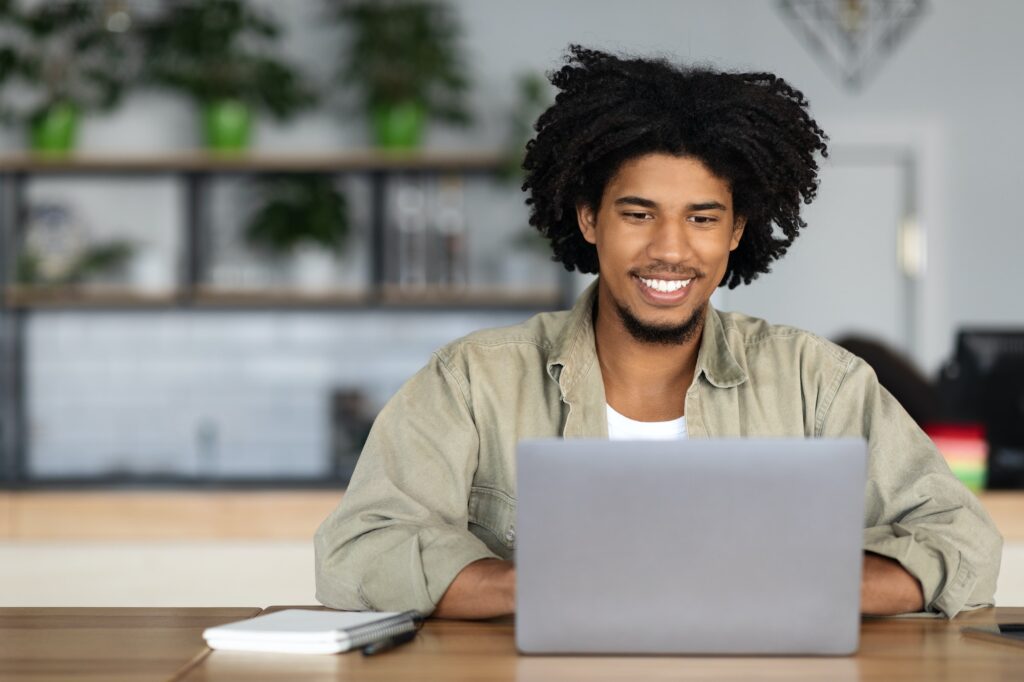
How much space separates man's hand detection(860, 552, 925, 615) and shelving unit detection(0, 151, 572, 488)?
340 cm

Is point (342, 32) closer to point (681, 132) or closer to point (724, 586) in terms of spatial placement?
point (681, 132)

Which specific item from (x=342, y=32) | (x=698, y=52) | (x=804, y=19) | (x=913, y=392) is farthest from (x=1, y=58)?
(x=913, y=392)

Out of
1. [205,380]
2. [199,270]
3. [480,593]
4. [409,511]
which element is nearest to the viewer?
[480,593]

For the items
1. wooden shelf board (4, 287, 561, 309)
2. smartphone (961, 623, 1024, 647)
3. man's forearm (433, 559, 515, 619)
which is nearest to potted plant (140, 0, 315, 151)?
wooden shelf board (4, 287, 561, 309)

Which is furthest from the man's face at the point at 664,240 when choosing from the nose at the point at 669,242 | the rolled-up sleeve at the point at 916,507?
the rolled-up sleeve at the point at 916,507

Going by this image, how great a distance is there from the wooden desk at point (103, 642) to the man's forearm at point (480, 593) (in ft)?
0.73

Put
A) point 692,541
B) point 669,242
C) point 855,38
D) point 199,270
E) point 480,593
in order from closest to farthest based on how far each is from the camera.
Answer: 1. point 692,541
2. point 480,593
3. point 669,242
4. point 855,38
5. point 199,270

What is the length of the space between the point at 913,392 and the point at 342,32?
2775mm

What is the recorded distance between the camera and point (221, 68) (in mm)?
5047

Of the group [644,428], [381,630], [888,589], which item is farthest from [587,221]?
[381,630]

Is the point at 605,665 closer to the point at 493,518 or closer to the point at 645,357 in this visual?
the point at 493,518

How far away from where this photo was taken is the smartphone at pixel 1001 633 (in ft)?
4.60

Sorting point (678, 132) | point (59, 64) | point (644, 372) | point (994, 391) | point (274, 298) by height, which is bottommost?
point (994, 391)

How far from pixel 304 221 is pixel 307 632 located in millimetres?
3740
